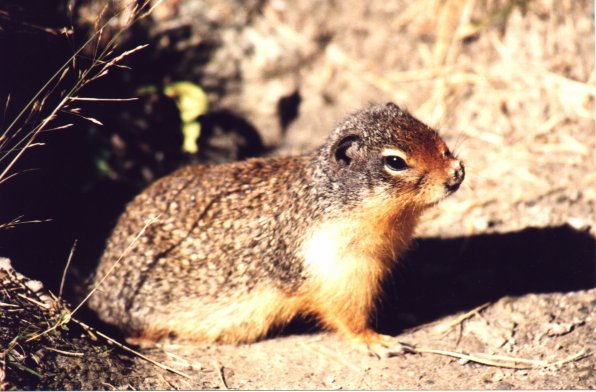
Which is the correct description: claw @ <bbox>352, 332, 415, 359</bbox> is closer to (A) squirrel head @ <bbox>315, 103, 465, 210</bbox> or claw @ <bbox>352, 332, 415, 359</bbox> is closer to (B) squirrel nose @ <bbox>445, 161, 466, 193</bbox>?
(A) squirrel head @ <bbox>315, 103, 465, 210</bbox>

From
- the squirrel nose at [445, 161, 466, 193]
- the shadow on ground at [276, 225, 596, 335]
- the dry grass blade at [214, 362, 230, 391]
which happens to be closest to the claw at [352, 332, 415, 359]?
the shadow on ground at [276, 225, 596, 335]

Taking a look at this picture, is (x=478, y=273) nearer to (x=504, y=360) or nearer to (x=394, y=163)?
(x=504, y=360)

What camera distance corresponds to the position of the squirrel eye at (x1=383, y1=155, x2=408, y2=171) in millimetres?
4367

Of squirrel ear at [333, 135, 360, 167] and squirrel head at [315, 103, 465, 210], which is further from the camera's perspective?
squirrel ear at [333, 135, 360, 167]

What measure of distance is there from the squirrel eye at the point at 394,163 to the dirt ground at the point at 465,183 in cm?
144

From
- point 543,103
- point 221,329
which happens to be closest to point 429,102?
point 543,103

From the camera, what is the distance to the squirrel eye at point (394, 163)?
4.37 m

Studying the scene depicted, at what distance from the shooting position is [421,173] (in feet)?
14.2

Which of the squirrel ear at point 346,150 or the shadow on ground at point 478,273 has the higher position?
the squirrel ear at point 346,150

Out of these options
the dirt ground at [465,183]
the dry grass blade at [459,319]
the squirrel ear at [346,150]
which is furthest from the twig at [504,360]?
the squirrel ear at [346,150]

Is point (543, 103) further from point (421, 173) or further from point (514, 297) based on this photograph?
point (421, 173)

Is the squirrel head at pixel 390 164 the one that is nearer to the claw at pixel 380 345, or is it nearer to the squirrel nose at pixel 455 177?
the squirrel nose at pixel 455 177

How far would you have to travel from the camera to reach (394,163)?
173 inches

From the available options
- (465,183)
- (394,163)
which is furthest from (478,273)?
(394,163)
